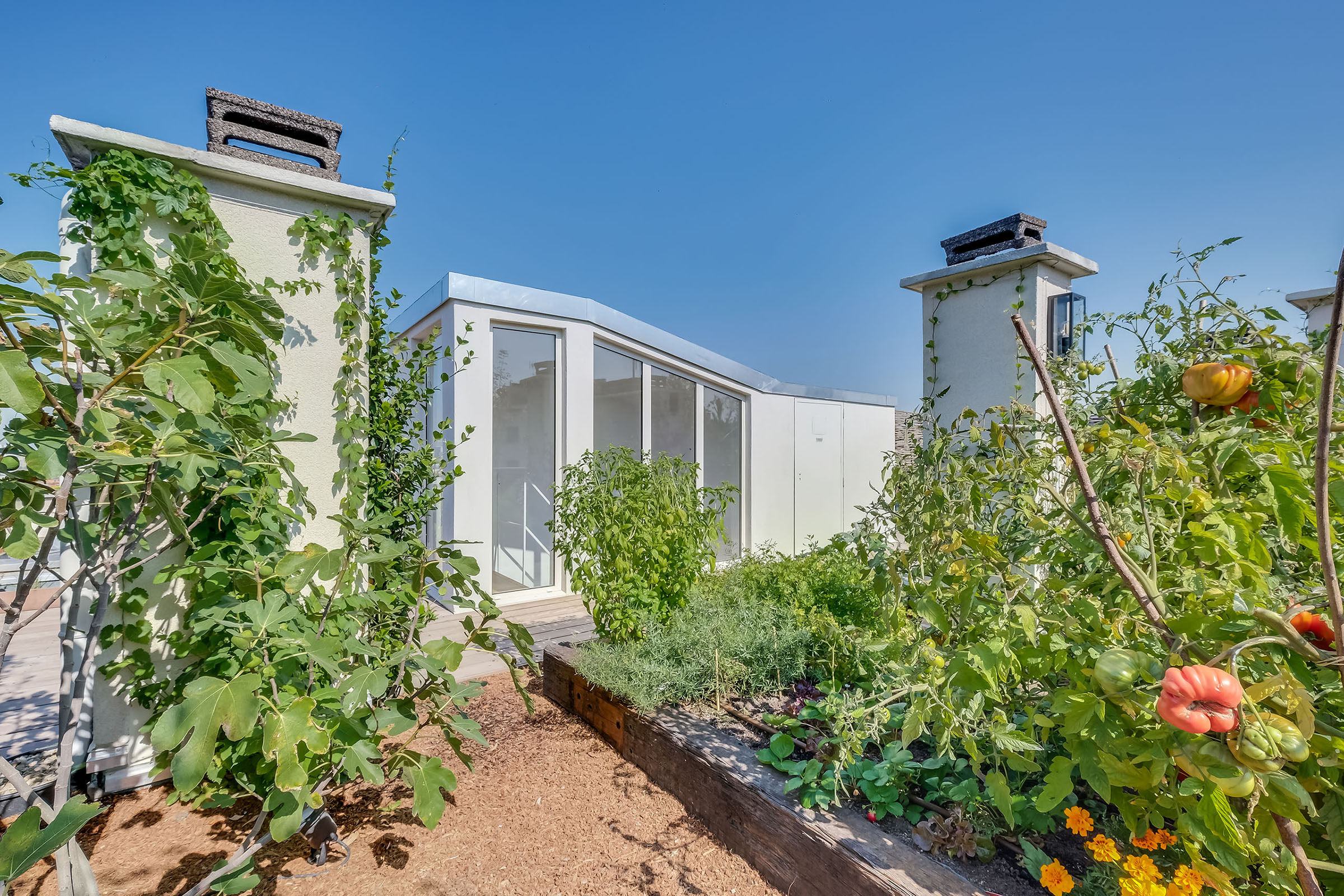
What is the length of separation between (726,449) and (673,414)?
99 centimetres

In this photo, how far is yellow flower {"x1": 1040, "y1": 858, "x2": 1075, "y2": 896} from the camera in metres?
1.24

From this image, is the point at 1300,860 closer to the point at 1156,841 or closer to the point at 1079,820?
the point at 1156,841

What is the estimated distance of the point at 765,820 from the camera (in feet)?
6.13

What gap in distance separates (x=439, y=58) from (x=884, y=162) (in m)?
5.39

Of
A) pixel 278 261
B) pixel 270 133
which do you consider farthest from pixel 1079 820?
pixel 270 133

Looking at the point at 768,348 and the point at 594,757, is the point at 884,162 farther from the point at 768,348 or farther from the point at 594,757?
the point at 594,757

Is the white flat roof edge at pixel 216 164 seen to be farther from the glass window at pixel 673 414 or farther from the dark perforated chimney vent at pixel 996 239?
the glass window at pixel 673 414

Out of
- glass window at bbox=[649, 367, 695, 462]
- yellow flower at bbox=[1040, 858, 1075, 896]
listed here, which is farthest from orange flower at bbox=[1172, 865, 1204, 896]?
glass window at bbox=[649, 367, 695, 462]

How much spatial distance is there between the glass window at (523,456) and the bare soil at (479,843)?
3.04 m

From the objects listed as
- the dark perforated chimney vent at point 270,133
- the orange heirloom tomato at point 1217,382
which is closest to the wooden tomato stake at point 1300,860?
the orange heirloom tomato at point 1217,382

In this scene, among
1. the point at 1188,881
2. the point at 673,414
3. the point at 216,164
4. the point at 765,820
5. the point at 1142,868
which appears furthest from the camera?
the point at 673,414

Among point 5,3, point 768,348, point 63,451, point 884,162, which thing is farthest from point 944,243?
point 768,348

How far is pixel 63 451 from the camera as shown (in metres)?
1.13

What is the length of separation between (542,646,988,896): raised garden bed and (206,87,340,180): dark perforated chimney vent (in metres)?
3.26
